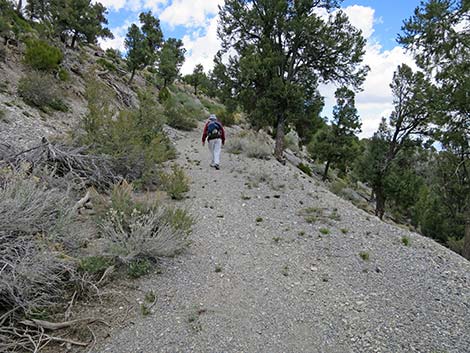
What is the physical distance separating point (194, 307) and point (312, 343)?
53.1 inches

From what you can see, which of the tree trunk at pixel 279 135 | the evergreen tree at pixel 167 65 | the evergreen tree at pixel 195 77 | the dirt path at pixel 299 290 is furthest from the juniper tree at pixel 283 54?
the evergreen tree at pixel 195 77

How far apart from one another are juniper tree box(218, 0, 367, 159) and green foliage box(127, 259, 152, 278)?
9.72 metres

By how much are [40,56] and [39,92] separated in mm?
2646

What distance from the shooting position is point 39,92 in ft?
33.2

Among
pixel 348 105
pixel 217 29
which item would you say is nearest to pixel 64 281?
pixel 217 29

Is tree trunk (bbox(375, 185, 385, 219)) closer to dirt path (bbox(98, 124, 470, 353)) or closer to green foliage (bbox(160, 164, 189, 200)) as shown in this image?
dirt path (bbox(98, 124, 470, 353))

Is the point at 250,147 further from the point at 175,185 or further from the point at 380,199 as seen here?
the point at 380,199

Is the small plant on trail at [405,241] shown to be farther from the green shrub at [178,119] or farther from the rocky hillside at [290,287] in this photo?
the green shrub at [178,119]

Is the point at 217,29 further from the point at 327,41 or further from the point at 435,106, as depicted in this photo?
the point at 435,106

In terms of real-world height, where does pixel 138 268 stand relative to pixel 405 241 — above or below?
below

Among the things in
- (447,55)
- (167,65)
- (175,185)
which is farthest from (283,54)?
(167,65)

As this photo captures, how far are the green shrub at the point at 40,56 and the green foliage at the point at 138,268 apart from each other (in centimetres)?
1160

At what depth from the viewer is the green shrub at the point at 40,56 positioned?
1152 centimetres

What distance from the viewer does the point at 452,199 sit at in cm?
2205
